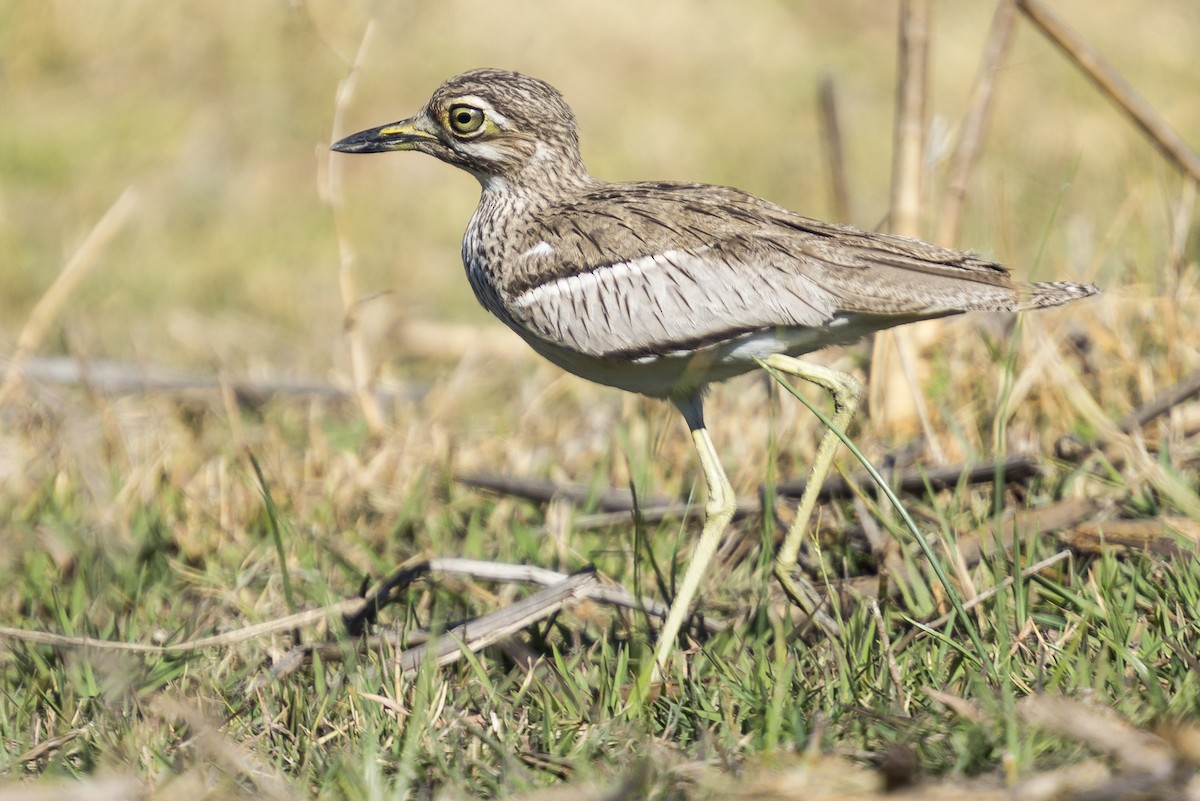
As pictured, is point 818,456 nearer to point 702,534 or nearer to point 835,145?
point 702,534

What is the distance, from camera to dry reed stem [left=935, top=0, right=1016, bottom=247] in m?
4.20

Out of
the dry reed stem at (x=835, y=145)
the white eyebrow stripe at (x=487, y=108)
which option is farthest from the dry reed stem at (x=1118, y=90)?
the white eyebrow stripe at (x=487, y=108)

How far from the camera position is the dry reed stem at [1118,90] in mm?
4051

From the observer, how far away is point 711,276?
9.76ft

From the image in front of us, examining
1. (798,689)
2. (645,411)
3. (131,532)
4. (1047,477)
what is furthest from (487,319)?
(798,689)

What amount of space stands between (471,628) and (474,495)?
133 centimetres

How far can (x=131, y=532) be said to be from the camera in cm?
404

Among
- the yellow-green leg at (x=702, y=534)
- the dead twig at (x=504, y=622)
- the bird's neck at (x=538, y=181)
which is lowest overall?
the dead twig at (x=504, y=622)

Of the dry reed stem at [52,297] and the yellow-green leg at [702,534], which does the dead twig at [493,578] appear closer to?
the yellow-green leg at [702,534]

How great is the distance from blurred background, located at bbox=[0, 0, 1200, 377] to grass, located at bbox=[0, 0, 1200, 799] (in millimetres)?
33

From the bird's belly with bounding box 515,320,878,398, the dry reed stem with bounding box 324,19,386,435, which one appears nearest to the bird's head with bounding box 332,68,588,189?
the bird's belly with bounding box 515,320,878,398

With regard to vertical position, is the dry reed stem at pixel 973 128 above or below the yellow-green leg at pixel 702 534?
above

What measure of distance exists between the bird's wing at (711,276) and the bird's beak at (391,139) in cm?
53

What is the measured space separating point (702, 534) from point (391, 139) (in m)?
1.36
